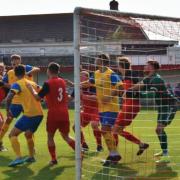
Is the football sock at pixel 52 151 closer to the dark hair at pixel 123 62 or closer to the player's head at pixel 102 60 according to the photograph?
the player's head at pixel 102 60

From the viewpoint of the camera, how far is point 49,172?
9.03 m

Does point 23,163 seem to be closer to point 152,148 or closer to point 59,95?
point 59,95

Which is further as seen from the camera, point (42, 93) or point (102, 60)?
point (42, 93)

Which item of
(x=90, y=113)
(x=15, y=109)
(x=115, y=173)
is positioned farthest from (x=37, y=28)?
(x=115, y=173)

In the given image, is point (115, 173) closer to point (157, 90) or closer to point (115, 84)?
point (115, 84)

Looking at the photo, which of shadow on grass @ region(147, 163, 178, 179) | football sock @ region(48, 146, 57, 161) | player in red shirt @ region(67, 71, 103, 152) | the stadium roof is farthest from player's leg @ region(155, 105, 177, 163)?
the stadium roof

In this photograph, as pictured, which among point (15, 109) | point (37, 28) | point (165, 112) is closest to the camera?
point (165, 112)

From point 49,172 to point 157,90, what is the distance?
2.46 metres

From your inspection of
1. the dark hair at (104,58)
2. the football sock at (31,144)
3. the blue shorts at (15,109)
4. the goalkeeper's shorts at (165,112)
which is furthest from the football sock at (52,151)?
the goalkeeper's shorts at (165,112)

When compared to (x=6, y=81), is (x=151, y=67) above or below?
above

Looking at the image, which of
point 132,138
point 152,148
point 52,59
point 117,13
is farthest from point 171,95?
point 52,59

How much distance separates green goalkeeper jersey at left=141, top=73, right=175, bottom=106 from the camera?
959 centimetres

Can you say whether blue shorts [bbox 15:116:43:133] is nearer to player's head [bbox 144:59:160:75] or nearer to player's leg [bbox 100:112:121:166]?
player's leg [bbox 100:112:121:166]

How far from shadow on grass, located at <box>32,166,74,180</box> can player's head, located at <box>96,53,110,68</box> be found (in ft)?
6.34
